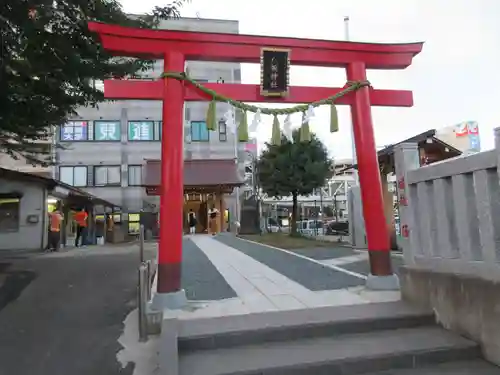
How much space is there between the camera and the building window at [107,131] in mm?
34812

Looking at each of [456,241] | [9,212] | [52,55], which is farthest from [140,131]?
[456,241]

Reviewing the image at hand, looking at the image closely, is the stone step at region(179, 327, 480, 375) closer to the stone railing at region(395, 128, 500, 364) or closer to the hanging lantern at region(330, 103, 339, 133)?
the stone railing at region(395, 128, 500, 364)

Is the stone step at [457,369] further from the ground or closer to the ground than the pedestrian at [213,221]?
closer to the ground

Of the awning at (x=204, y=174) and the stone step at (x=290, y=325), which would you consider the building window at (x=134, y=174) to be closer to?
the awning at (x=204, y=174)

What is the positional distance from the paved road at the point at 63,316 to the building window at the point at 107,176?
79.2 ft

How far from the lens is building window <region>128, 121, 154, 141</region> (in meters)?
35.2

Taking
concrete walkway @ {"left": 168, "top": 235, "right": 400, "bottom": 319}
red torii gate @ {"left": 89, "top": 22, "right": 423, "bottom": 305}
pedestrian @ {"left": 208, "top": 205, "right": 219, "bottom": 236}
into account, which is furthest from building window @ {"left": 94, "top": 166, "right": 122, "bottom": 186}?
red torii gate @ {"left": 89, "top": 22, "right": 423, "bottom": 305}

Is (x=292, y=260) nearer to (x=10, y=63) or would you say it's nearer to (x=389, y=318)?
(x=389, y=318)

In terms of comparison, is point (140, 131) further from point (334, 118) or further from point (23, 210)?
point (334, 118)

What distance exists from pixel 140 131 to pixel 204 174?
32.9 feet

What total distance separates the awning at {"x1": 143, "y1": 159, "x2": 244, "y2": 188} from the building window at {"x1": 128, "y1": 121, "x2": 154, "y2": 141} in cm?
720

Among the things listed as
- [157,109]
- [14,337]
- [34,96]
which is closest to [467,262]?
[14,337]

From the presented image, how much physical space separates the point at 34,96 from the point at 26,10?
2.54m

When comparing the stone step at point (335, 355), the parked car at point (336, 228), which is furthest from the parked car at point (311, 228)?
the stone step at point (335, 355)
